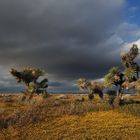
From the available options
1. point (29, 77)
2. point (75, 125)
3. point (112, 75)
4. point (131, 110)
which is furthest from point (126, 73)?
point (29, 77)

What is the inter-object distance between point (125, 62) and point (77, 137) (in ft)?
85.1

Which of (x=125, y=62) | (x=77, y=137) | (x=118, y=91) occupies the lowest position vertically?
(x=77, y=137)

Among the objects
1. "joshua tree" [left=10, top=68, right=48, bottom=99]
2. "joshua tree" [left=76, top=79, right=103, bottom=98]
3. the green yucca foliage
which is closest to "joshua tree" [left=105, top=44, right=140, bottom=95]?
the green yucca foliage

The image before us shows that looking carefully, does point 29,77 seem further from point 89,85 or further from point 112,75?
point 112,75

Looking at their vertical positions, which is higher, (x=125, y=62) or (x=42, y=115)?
(x=125, y=62)

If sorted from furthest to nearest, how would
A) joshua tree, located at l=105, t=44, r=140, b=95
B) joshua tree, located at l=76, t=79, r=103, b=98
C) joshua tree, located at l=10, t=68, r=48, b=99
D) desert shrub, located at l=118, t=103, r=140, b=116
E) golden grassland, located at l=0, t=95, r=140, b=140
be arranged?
joshua tree, located at l=10, t=68, r=48, b=99 < joshua tree, located at l=76, t=79, r=103, b=98 < joshua tree, located at l=105, t=44, r=140, b=95 < desert shrub, located at l=118, t=103, r=140, b=116 < golden grassland, located at l=0, t=95, r=140, b=140

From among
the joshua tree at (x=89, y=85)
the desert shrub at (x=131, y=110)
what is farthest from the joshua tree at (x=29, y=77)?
the desert shrub at (x=131, y=110)

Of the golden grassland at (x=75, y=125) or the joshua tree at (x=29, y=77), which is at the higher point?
the joshua tree at (x=29, y=77)

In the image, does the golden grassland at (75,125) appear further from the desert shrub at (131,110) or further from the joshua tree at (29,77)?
the joshua tree at (29,77)

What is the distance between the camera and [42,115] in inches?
1348

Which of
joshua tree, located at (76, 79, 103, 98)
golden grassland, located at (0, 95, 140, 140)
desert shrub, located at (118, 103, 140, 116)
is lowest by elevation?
golden grassland, located at (0, 95, 140, 140)

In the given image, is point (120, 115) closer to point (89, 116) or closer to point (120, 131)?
point (89, 116)

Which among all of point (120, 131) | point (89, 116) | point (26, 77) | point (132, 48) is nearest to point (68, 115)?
point (89, 116)

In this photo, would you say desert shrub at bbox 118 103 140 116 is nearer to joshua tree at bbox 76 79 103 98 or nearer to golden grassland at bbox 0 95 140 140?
golden grassland at bbox 0 95 140 140
